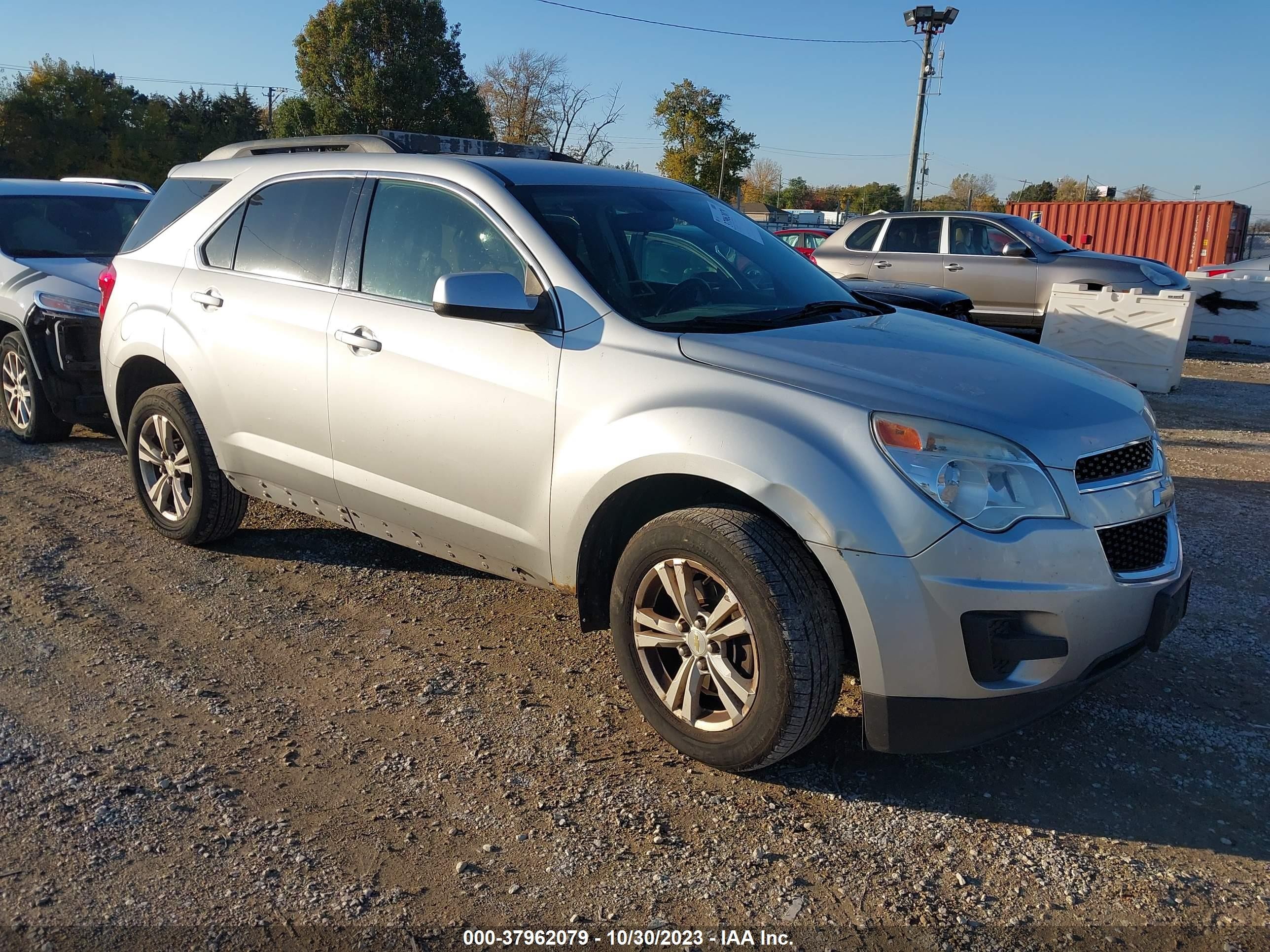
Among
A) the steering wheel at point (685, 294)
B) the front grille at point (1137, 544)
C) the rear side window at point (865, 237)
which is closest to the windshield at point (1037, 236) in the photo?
the rear side window at point (865, 237)

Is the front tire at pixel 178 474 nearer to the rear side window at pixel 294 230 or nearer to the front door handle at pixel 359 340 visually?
the rear side window at pixel 294 230

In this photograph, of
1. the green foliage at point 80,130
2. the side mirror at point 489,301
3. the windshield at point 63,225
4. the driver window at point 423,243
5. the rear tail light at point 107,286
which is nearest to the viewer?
the side mirror at point 489,301

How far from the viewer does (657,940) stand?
2.43 metres

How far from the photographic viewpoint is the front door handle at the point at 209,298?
4.54 metres

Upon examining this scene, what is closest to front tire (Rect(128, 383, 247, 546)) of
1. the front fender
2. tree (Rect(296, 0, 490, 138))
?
the front fender

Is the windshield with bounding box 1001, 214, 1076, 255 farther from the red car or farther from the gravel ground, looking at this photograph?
the red car

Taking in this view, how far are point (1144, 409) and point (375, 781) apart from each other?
2.79 meters

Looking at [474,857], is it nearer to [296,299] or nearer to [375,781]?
[375,781]

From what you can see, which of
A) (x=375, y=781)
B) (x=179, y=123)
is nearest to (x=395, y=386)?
(x=375, y=781)

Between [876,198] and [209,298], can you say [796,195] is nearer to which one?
[876,198]

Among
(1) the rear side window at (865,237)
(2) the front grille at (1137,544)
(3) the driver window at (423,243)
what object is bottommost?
(2) the front grille at (1137,544)

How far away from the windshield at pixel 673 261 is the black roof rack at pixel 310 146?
1.06 metres

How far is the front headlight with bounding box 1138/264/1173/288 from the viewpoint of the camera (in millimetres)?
12086

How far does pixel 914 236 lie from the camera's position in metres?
13.4
